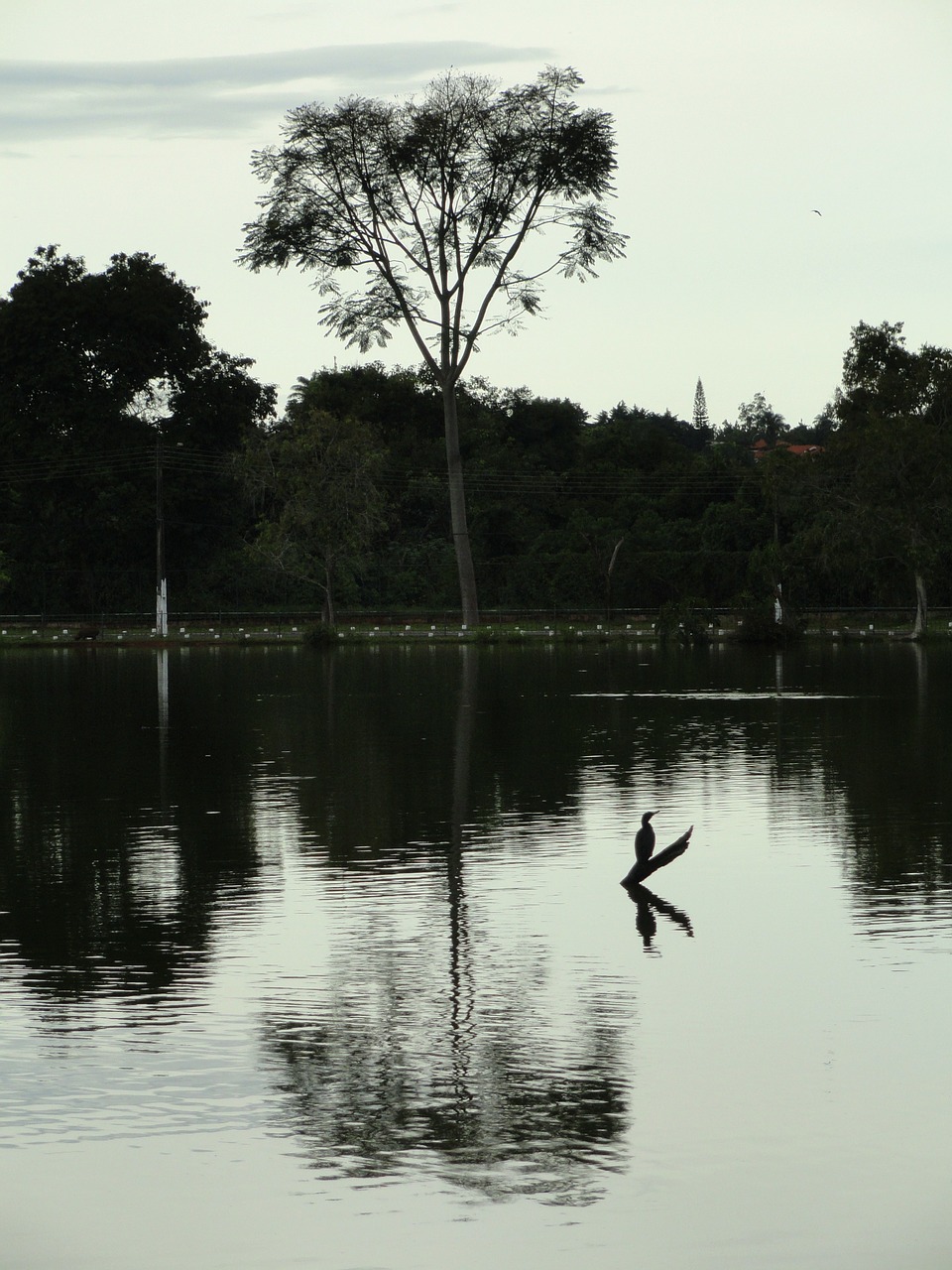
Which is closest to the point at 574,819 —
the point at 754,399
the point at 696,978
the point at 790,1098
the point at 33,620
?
the point at 696,978

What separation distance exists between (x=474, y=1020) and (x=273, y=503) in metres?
63.8

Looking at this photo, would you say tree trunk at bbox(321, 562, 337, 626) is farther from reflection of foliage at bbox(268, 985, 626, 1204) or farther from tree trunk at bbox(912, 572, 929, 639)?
reflection of foliage at bbox(268, 985, 626, 1204)

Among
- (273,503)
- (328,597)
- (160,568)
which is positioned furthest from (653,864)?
(273,503)

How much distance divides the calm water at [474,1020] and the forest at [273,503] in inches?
1825

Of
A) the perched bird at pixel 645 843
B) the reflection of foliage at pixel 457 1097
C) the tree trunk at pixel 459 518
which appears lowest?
the reflection of foliage at pixel 457 1097

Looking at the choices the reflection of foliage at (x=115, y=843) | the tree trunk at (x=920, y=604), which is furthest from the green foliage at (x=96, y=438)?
the reflection of foliage at (x=115, y=843)

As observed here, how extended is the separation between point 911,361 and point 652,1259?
206 ft

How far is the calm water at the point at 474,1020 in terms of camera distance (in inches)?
226

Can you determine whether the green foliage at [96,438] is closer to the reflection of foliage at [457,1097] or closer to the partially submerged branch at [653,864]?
the partially submerged branch at [653,864]

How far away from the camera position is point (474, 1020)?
8133mm

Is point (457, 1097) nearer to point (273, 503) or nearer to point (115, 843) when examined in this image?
point (115, 843)

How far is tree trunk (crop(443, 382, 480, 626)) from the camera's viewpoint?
62312 mm

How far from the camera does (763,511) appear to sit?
235 ft

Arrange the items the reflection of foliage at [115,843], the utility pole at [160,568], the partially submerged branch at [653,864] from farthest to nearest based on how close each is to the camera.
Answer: the utility pole at [160,568], the partially submerged branch at [653,864], the reflection of foliage at [115,843]
